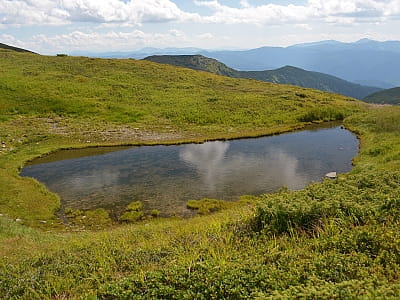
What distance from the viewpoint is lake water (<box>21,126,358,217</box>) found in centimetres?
2878

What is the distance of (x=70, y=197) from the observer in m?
29.3

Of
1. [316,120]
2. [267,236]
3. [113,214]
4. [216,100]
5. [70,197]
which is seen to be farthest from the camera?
[216,100]

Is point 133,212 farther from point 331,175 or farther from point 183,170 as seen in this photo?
point 331,175

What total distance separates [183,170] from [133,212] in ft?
34.6

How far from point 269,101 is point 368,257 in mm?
64164

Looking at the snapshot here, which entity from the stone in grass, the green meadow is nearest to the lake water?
the stone in grass

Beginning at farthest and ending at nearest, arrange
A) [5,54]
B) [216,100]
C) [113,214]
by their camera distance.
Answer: [5,54], [216,100], [113,214]

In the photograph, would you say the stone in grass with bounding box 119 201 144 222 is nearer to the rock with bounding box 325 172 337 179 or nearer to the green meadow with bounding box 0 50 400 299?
the green meadow with bounding box 0 50 400 299

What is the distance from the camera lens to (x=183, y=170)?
1384 inches

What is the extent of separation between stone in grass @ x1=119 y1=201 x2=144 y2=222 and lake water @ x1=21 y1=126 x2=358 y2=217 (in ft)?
2.10

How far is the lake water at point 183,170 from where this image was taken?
2878 cm

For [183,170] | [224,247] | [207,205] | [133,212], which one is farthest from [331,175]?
[224,247]

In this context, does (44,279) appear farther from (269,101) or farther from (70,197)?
(269,101)

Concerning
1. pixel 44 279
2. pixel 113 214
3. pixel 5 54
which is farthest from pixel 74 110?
pixel 44 279
